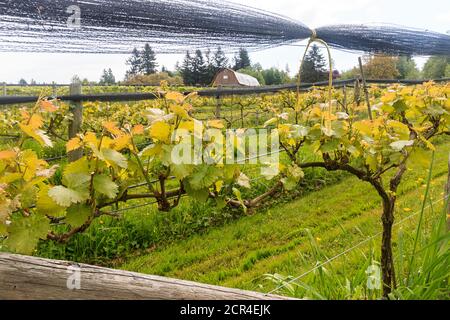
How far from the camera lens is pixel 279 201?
453 centimetres

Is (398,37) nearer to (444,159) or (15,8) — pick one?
(15,8)

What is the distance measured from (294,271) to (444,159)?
15.6 ft

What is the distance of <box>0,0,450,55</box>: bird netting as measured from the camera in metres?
1.26

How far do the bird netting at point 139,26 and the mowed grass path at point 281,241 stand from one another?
1356 millimetres

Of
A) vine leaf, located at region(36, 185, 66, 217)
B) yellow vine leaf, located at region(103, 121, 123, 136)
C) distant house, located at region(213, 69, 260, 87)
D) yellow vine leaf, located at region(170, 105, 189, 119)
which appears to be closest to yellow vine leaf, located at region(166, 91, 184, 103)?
yellow vine leaf, located at region(170, 105, 189, 119)

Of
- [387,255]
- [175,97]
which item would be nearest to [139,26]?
[175,97]

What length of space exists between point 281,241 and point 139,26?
2.57m

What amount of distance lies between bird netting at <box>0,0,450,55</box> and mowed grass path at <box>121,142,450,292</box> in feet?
4.45

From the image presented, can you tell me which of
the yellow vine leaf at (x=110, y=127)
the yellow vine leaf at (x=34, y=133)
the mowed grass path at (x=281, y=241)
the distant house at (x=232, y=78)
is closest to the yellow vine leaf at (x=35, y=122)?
the yellow vine leaf at (x=34, y=133)

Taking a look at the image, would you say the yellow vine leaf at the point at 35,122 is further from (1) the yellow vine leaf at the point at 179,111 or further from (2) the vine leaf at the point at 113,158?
(1) the yellow vine leaf at the point at 179,111

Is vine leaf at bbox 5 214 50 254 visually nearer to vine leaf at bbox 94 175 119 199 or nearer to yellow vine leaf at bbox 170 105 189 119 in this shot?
vine leaf at bbox 94 175 119 199

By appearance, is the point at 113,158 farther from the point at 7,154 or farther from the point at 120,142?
the point at 7,154
